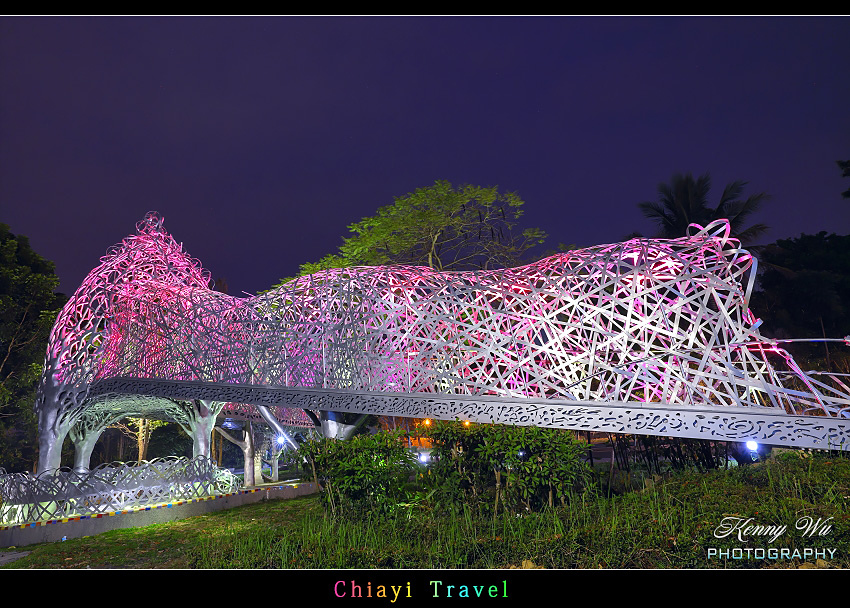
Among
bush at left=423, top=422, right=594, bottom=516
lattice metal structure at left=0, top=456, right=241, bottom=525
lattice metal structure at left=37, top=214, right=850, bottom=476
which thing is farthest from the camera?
lattice metal structure at left=0, top=456, right=241, bottom=525

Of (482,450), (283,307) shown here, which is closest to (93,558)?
(283,307)

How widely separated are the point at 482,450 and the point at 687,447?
440 cm

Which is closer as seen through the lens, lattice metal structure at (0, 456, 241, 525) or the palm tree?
lattice metal structure at (0, 456, 241, 525)

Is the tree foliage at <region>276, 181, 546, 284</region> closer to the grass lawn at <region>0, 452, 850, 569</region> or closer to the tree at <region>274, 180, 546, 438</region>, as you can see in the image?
the tree at <region>274, 180, 546, 438</region>

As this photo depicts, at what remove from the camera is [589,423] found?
24.8ft

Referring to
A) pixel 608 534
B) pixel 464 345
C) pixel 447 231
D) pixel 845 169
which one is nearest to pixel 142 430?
pixel 447 231

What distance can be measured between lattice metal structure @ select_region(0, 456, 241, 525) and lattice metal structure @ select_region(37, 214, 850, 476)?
1779 mm

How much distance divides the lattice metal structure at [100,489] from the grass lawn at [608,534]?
384cm

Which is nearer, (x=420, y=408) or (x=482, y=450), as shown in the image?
(x=482, y=450)

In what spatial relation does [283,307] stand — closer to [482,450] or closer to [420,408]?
[420,408]

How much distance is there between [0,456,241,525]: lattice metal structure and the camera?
40.5ft

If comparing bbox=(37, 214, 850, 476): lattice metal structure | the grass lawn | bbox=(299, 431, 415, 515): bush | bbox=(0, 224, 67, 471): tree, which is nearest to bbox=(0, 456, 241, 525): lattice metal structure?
bbox=(37, 214, 850, 476): lattice metal structure

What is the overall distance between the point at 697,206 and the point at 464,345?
1159 cm

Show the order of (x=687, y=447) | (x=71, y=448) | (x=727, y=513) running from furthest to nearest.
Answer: (x=71, y=448) < (x=687, y=447) < (x=727, y=513)
